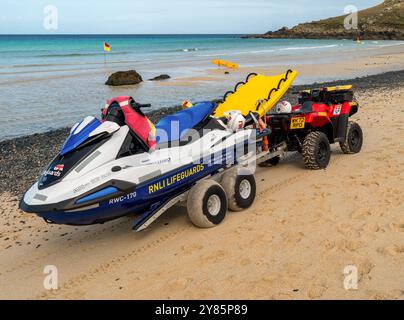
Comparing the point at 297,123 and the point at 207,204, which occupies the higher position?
the point at 297,123

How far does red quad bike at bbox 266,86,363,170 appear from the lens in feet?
27.4

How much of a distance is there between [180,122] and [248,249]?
2.19 meters

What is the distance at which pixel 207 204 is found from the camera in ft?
20.1

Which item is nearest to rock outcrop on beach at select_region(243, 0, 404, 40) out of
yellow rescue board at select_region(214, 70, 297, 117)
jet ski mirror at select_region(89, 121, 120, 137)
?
yellow rescue board at select_region(214, 70, 297, 117)

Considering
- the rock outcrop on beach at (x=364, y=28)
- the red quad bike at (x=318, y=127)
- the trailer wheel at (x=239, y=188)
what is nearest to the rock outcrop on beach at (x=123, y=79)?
the red quad bike at (x=318, y=127)

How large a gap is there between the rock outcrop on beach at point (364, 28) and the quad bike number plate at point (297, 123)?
111 meters

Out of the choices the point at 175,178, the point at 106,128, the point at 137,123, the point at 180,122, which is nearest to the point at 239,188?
the point at 175,178

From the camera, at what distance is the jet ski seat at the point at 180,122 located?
623cm

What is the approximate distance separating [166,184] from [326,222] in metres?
2.24

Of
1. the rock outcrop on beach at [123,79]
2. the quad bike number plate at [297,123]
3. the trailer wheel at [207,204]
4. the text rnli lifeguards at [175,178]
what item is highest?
the rock outcrop on beach at [123,79]

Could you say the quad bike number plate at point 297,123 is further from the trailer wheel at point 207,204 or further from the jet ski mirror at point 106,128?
the jet ski mirror at point 106,128

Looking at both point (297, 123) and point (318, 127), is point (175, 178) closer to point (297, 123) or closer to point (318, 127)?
point (297, 123)

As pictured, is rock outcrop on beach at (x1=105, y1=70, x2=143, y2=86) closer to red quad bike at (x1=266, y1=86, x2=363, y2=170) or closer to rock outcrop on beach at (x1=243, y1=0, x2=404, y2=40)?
red quad bike at (x1=266, y1=86, x2=363, y2=170)
